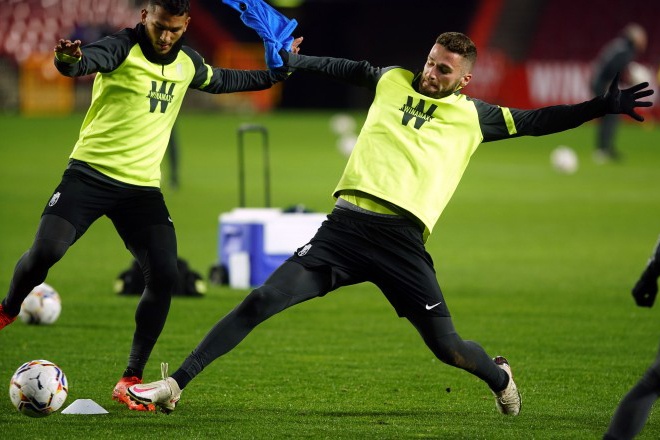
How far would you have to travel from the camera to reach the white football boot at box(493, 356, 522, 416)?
24.4 feet

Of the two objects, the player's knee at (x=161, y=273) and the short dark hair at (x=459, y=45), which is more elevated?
the short dark hair at (x=459, y=45)

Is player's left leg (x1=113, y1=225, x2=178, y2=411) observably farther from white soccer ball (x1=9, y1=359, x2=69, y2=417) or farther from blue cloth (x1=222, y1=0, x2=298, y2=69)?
blue cloth (x1=222, y1=0, x2=298, y2=69)

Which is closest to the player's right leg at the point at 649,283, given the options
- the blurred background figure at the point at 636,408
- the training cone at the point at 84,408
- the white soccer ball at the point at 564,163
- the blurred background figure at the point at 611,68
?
the blurred background figure at the point at 636,408

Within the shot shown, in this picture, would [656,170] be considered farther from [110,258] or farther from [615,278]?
[110,258]

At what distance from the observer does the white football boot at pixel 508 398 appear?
7449mm

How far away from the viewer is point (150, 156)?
25.4 ft

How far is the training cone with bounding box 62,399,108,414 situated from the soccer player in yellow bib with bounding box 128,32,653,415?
1.56 ft

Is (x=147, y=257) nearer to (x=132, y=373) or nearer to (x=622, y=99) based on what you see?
(x=132, y=373)

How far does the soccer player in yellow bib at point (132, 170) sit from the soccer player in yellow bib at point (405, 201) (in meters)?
0.71

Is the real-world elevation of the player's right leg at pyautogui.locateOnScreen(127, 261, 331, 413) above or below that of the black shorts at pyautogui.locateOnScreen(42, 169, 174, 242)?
below

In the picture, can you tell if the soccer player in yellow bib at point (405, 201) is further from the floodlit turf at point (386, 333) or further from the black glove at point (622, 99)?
the floodlit turf at point (386, 333)

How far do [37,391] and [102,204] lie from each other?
3.82ft

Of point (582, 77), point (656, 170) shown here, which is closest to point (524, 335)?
point (656, 170)

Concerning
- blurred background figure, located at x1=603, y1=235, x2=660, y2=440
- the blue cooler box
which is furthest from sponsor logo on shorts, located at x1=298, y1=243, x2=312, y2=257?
the blue cooler box
